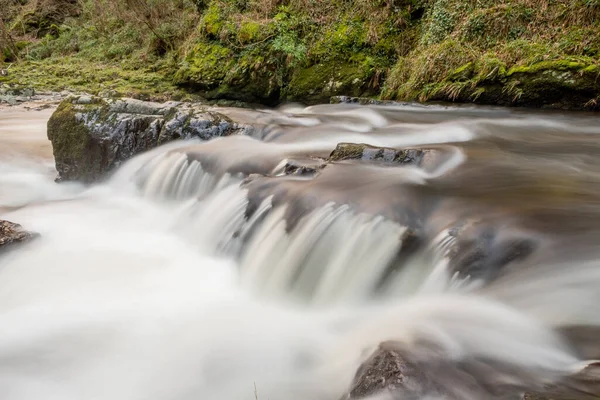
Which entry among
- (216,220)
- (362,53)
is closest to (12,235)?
(216,220)

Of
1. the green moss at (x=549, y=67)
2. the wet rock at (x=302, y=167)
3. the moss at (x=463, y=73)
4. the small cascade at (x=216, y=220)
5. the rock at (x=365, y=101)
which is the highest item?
the green moss at (x=549, y=67)

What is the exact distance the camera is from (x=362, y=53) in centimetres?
1073

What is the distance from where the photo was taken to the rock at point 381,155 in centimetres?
455

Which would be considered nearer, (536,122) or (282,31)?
(536,122)

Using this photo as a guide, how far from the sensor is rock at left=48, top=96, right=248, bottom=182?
6.40 meters

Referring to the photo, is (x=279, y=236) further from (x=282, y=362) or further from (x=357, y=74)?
(x=357, y=74)

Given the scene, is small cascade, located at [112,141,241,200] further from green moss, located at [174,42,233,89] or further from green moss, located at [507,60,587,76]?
green moss, located at [174,42,233,89]

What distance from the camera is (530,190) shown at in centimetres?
380

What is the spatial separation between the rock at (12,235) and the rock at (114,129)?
2196 millimetres

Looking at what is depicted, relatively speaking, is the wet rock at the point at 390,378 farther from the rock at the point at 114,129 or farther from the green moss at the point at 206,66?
the green moss at the point at 206,66

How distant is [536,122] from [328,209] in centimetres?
448

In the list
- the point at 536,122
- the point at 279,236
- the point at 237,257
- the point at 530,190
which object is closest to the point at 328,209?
A: the point at 279,236

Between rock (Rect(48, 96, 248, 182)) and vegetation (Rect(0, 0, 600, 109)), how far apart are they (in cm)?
384

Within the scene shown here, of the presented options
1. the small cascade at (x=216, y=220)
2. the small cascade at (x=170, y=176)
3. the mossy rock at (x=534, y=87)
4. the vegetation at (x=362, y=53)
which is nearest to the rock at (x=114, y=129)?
the small cascade at (x=170, y=176)
